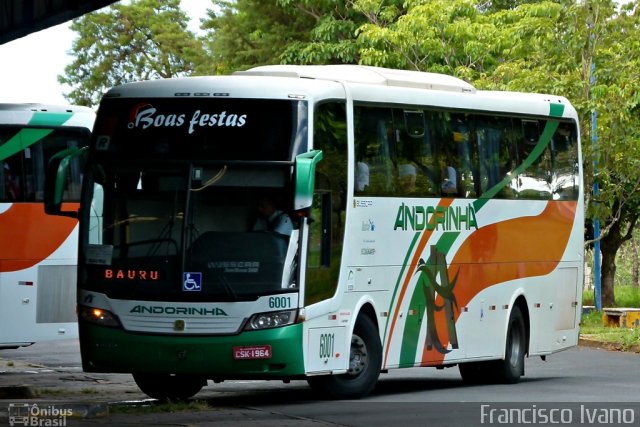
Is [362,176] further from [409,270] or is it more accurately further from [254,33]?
[254,33]

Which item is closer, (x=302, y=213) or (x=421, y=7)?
→ (x=302, y=213)

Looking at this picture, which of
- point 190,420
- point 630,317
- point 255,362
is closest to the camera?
point 190,420

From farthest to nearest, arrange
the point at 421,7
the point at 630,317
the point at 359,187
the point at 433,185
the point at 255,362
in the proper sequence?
the point at 421,7, the point at 630,317, the point at 433,185, the point at 359,187, the point at 255,362

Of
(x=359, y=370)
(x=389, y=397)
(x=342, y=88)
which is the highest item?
(x=342, y=88)

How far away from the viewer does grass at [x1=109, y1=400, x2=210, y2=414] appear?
1481cm

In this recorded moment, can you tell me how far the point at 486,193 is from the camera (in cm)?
1911

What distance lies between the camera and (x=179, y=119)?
51.0 ft

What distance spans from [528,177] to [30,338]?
7472mm

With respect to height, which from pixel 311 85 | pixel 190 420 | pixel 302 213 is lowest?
pixel 190 420

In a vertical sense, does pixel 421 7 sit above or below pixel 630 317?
above

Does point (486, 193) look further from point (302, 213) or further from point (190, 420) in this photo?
point (190, 420)

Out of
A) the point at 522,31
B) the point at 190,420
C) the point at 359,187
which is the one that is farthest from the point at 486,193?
the point at 522,31

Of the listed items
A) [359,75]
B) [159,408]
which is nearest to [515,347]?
[359,75]

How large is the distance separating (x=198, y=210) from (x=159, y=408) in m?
1.95
